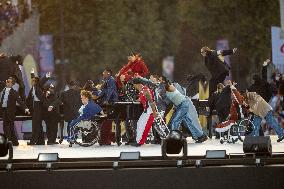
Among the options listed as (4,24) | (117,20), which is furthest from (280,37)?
(117,20)

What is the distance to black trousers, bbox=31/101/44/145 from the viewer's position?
64.0 ft

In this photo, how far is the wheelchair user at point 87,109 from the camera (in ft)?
60.0

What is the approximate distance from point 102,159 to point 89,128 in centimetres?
435

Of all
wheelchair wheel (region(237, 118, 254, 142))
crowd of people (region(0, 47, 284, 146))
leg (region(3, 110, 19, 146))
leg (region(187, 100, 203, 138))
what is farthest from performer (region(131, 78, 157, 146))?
leg (region(3, 110, 19, 146))

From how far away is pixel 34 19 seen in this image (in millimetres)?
40406

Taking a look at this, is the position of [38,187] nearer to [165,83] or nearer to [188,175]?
[188,175]

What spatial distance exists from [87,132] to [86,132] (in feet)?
0.07

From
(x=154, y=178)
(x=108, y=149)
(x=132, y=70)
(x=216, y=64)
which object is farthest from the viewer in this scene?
(x=216, y=64)

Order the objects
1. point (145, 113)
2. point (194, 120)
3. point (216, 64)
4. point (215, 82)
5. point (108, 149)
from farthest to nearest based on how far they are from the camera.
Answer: point (215, 82)
point (216, 64)
point (194, 120)
point (145, 113)
point (108, 149)

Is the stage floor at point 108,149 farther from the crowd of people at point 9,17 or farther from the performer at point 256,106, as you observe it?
the crowd of people at point 9,17

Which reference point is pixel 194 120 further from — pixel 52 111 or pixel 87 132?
pixel 52 111

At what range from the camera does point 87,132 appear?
1845 centimetres

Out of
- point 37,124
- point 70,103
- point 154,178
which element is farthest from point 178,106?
point 154,178

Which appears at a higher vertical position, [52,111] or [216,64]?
[216,64]
